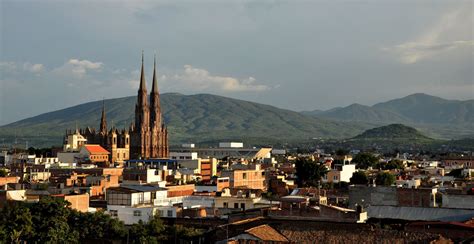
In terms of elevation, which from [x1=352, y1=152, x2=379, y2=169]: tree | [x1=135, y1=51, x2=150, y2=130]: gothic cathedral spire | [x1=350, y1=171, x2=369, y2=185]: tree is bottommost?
[x1=350, y1=171, x2=369, y2=185]: tree

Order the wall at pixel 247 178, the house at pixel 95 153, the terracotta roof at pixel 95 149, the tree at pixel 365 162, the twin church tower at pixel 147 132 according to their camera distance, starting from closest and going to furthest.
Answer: the wall at pixel 247 178 < the tree at pixel 365 162 < the house at pixel 95 153 < the terracotta roof at pixel 95 149 < the twin church tower at pixel 147 132

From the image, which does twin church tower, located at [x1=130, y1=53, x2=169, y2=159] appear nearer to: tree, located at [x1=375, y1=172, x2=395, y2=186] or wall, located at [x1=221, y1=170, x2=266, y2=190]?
wall, located at [x1=221, y1=170, x2=266, y2=190]

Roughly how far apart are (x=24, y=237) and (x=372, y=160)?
99.5m

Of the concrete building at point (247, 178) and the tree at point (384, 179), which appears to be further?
the concrete building at point (247, 178)

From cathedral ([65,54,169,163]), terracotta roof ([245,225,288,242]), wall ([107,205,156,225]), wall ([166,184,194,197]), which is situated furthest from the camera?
cathedral ([65,54,169,163])

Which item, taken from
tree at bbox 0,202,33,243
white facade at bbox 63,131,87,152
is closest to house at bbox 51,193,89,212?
tree at bbox 0,202,33,243

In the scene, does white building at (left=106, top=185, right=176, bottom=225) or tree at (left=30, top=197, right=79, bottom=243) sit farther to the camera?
white building at (left=106, top=185, right=176, bottom=225)

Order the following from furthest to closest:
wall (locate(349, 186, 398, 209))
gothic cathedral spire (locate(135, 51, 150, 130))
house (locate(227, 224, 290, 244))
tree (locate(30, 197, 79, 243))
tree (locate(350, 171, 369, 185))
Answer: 1. gothic cathedral spire (locate(135, 51, 150, 130))
2. tree (locate(350, 171, 369, 185))
3. wall (locate(349, 186, 398, 209))
4. tree (locate(30, 197, 79, 243))
5. house (locate(227, 224, 290, 244))

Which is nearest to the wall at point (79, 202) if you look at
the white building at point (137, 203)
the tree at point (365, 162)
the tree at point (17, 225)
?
the white building at point (137, 203)

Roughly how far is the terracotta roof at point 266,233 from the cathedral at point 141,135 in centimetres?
12045

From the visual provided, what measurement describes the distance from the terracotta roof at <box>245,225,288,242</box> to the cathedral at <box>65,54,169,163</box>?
395ft

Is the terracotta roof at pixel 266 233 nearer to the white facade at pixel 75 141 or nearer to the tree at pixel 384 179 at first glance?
the tree at pixel 384 179

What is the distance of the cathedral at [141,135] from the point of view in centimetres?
16450

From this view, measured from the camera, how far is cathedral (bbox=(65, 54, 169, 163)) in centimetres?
16450
